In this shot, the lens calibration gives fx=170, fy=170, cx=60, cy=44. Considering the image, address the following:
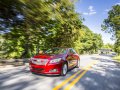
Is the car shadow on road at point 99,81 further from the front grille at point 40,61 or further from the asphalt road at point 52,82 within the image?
the front grille at point 40,61

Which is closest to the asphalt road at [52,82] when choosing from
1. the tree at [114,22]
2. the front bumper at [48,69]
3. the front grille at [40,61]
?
the front bumper at [48,69]

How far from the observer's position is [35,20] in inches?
262

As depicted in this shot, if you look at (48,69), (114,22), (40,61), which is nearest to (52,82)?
(48,69)

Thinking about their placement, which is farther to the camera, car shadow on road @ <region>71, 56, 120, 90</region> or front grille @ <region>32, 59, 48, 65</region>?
front grille @ <region>32, 59, 48, 65</region>

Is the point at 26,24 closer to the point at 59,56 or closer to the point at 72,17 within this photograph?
the point at 59,56

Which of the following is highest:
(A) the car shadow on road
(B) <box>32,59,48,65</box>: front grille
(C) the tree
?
(C) the tree

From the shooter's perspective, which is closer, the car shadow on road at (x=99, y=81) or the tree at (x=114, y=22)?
the car shadow on road at (x=99, y=81)

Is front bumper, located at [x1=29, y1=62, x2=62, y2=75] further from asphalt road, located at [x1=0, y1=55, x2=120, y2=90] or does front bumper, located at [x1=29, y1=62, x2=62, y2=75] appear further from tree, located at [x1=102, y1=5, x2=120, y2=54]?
tree, located at [x1=102, y1=5, x2=120, y2=54]

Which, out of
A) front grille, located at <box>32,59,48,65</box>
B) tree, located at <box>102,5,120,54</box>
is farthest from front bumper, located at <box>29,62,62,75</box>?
tree, located at <box>102,5,120,54</box>

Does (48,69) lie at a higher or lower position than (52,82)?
higher

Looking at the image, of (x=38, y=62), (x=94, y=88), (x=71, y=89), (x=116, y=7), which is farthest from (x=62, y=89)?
(x=116, y=7)

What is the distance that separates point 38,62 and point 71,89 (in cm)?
268

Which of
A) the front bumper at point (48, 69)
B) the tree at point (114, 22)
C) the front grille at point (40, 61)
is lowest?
the front bumper at point (48, 69)

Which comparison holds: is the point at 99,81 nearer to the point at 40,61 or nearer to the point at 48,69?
the point at 48,69
